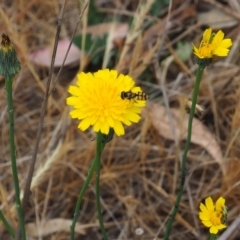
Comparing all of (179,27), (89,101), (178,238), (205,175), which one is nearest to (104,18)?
(179,27)

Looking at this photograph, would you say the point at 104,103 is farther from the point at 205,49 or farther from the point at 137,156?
the point at 137,156

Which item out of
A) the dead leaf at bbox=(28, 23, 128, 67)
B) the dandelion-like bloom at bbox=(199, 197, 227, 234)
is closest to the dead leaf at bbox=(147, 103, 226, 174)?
the dead leaf at bbox=(28, 23, 128, 67)

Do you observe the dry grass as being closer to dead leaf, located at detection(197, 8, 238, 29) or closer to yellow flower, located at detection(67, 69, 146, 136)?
dead leaf, located at detection(197, 8, 238, 29)

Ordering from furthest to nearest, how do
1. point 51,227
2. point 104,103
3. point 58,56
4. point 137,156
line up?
point 58,56 → point 137,156 → point 51,227 → point 104,103

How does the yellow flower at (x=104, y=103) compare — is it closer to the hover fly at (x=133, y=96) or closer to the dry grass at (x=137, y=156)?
the hover fly at (x=133, y=96)

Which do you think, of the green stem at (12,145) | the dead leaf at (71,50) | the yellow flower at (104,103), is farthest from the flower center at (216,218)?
the dead leaf at (71,50)

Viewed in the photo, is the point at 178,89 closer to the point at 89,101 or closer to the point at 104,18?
the point at 104,18

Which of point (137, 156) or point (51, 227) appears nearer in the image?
point (51, 227)

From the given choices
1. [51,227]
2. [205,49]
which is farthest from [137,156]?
[205,49]
